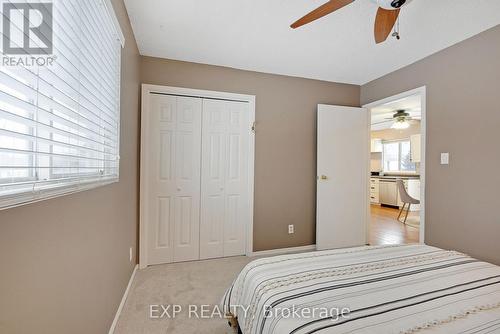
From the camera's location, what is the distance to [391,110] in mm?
5418

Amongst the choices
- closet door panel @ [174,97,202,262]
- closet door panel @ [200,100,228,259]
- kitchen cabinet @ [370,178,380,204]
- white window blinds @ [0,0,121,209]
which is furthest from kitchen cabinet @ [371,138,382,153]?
white window blinds @ [0,0,121,209]

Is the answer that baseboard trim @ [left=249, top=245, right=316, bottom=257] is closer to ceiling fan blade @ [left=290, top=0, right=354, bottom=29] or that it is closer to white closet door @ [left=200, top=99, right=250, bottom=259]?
white closet door @ [left=200, top=99, right=250, bottom=259]

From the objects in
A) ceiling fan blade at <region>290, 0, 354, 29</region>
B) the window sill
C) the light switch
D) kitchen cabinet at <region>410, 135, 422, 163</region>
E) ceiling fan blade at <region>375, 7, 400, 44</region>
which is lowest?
the window sill

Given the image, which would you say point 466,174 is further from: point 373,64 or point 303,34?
point 303,34

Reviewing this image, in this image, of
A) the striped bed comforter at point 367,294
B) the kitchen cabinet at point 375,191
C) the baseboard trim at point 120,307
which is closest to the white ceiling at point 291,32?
the striped bed comforter at point 367,294

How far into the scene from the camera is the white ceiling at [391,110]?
4684mm

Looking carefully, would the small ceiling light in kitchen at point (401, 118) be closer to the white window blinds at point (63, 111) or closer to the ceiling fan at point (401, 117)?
the ceiling fan at point (401, 117)

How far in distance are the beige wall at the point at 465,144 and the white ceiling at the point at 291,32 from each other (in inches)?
8.5

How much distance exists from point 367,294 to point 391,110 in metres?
5.49

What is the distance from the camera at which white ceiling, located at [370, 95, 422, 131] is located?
468 cm

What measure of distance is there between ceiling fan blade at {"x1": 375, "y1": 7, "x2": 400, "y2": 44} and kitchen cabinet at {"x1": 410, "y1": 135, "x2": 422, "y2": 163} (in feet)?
17.5

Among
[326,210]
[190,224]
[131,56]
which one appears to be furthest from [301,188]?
[131,56]

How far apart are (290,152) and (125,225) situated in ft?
7.04

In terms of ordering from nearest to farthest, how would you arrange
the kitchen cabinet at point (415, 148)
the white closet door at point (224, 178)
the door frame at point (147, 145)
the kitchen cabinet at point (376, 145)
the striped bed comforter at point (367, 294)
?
1. the striped bed comforter at point (367, 294)
2. the door frame at point (147, 145)
3. the white closet door at point (224, 178)
4. the kitchen cabinet at point (415, 148)
5. the kitchen cabinet at point (376, 145)
